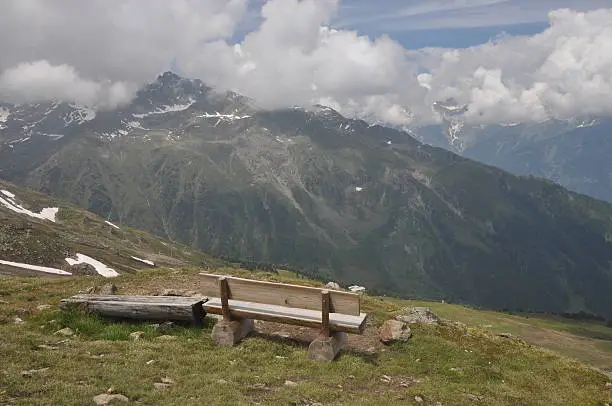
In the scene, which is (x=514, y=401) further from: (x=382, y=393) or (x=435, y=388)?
(x=382, y=393)

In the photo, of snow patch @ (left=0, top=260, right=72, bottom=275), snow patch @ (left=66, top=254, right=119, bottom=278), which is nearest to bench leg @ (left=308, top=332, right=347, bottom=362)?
snow patch @ (left=0, top=260, right=72, bottom=275)

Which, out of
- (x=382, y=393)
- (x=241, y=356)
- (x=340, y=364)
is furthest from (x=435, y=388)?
(x=241, y=356)

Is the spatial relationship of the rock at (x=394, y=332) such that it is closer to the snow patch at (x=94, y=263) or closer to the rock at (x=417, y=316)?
the rock at (x=417, y=316)

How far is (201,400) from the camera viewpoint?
44.0 feet

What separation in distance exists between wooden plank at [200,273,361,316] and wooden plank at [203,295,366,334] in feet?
1.27

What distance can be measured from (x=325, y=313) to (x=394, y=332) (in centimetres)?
544

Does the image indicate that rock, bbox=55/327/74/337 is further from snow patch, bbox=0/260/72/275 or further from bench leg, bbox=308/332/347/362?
snow patch, bbox=0/260/72/275

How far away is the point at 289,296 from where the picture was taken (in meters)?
18.5

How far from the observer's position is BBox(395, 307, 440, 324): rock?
2694cm

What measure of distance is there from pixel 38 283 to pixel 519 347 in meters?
29.3

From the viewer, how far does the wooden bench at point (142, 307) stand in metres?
20.4

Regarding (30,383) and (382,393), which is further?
(382,393)

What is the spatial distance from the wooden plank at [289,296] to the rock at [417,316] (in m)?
9.50

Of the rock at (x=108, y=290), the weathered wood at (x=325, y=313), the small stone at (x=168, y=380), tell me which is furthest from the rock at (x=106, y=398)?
the rock at (x=108, y=290)
